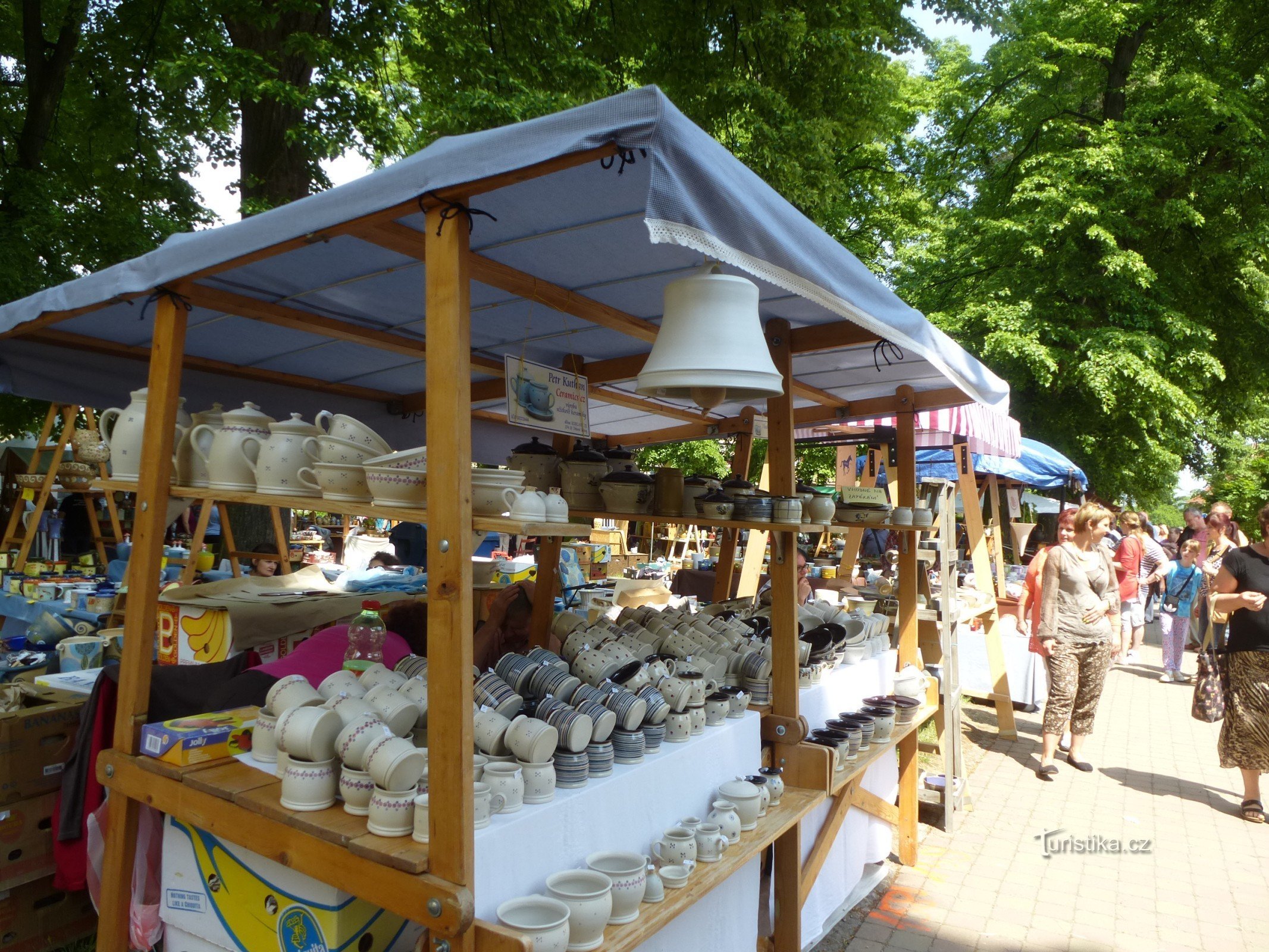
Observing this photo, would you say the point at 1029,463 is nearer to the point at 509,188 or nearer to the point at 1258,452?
the point at 509,188

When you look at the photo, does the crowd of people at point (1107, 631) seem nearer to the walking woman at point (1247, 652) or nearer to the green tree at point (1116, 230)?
the walking woman at point (1247, 652)

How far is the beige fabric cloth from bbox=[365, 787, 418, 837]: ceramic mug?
257 cm

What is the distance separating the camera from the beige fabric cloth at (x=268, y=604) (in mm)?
4109

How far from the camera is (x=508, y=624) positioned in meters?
4.08

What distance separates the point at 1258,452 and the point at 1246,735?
27.8m

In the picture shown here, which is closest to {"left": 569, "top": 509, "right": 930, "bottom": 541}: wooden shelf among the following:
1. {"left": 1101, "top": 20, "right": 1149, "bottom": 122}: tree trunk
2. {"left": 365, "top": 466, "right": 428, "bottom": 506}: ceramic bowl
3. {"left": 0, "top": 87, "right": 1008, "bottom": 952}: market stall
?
{"left": 0, "top": 87, "right": 1008, "bottom": 952}: market stall

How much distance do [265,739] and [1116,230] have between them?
45.2ft

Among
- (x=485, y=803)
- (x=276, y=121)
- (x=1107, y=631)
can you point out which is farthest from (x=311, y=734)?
(x=276, y=121)

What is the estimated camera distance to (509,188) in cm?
184

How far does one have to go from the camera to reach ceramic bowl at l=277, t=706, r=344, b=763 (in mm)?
2018

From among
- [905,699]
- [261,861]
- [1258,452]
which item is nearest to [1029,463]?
[905,699]

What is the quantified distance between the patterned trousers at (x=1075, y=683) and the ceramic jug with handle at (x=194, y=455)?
5.20 m

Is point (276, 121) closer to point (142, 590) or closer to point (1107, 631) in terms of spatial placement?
point (142, 590)

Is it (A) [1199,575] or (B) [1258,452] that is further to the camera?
(B) [1258,452]
